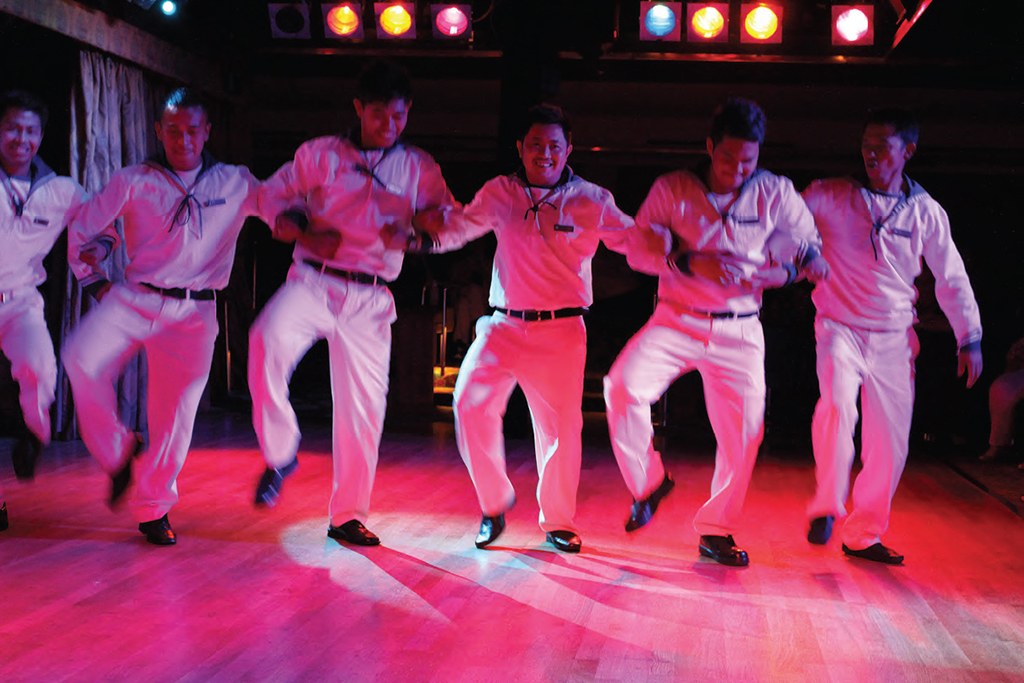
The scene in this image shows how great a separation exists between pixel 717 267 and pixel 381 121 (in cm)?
145

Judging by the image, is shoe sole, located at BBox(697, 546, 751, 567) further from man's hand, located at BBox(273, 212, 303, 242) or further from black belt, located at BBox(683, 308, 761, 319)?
man's hand, located at BBox(273, 212, 303, 242)

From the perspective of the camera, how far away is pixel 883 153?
365cm

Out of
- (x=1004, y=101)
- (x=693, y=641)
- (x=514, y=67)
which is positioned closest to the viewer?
(x=693, y=641)

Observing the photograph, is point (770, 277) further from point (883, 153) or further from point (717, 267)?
point (883, 153)

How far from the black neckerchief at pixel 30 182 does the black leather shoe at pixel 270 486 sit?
64.6 inches

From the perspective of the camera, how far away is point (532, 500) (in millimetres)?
4742

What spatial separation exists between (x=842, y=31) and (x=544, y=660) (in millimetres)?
4999

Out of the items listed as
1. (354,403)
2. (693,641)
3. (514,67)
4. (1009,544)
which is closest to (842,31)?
(514,67)

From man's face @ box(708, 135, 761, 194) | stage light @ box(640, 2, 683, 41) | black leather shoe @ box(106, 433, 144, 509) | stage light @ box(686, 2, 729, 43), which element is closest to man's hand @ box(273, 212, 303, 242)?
black leather shoe @ box(106, 433, 144, 509)

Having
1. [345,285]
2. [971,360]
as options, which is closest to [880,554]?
[971,360]

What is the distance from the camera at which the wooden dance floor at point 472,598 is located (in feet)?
8.24

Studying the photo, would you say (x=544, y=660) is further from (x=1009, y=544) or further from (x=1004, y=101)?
(x=1004, y=101)

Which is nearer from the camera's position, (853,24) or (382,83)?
(382,83)

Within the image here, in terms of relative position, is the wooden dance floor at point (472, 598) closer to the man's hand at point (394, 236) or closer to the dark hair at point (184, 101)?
the man's hand at point (394, 236)
